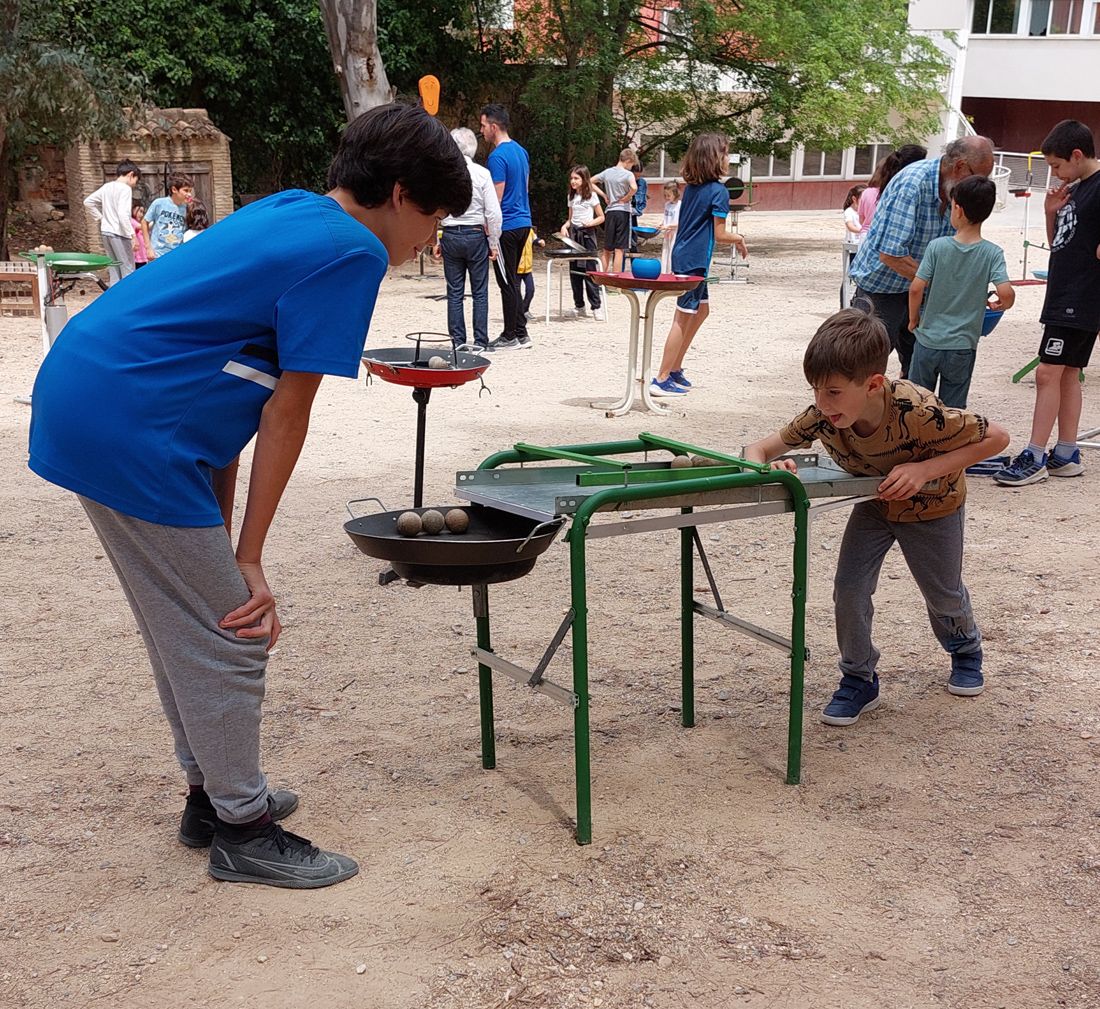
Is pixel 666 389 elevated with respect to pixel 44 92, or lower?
lower

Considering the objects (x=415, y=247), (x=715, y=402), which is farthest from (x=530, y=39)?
(x=415, y=247)

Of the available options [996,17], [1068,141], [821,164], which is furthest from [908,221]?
[996,17]

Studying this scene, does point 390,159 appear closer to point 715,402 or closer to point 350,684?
point 350,684

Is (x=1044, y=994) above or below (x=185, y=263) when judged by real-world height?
below

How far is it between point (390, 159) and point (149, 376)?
60 cm

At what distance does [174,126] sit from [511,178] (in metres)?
7.06

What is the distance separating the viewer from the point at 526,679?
2.84 meters

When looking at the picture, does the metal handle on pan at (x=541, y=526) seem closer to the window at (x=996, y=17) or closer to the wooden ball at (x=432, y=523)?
the wooden ball at (x=432, y=523)

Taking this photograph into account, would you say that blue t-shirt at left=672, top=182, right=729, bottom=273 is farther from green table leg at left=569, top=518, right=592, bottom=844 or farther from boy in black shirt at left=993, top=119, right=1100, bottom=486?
green table leg at left=569, top=518, right=592, bottom=844

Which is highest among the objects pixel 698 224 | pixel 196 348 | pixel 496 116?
pixel 496 116

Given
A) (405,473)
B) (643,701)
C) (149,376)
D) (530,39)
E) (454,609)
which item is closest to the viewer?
(149,376)

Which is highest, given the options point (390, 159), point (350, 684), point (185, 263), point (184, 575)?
point (390, 159)

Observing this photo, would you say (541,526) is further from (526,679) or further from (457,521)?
(526,679)

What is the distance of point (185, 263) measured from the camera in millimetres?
2141
